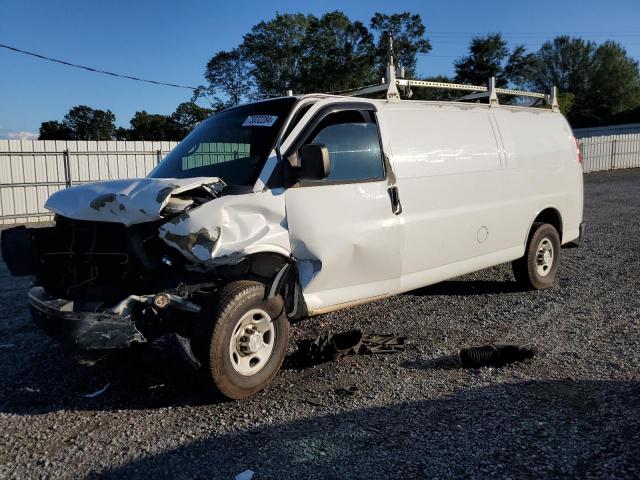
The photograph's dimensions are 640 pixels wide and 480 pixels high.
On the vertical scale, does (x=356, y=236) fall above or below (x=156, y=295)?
above

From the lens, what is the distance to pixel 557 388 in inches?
159

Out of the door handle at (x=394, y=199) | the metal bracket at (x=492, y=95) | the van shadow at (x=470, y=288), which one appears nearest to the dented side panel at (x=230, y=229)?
the door handle at (x=394, y=199)

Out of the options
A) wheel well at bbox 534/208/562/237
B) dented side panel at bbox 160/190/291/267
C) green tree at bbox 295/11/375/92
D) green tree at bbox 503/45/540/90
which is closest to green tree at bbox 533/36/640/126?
green tree at bbox 503/45/540/90

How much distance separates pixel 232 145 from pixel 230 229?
1.18 meters

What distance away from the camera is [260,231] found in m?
4.01

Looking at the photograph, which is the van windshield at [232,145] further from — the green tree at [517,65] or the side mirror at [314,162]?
the green tree at [517,65]

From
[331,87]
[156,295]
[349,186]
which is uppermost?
[331,87]

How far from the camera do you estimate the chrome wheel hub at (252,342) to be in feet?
12.7

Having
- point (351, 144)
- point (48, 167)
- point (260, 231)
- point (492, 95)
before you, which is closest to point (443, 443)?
point (260, 231)

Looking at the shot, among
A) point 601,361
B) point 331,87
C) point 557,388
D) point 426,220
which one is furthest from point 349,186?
point 331,87

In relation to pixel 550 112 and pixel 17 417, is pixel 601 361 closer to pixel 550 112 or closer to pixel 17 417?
pixel 550 112

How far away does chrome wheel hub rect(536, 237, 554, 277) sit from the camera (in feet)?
22.6

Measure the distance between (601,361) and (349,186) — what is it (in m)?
2.48

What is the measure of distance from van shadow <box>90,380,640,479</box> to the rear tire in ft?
9.55
